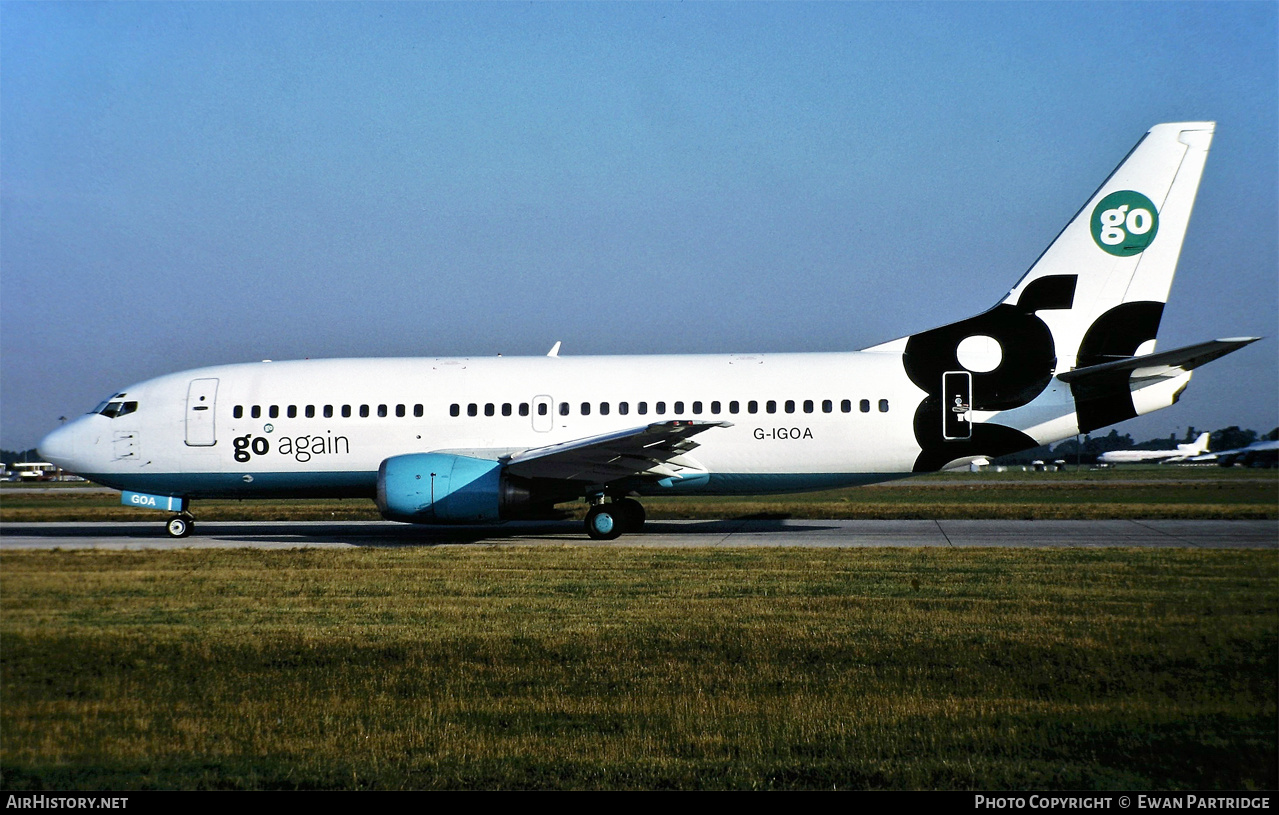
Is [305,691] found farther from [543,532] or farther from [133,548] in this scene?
[543,532]

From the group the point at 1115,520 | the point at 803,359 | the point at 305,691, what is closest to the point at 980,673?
the point at 305,691

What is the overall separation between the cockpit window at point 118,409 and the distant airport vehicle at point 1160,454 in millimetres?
95154

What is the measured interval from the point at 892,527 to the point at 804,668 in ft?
48.0

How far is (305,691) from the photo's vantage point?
7664mm

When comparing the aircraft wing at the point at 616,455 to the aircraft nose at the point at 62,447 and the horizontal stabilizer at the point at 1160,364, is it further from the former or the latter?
the aircraft nose at the point at 62,447

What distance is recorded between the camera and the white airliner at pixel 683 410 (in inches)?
787

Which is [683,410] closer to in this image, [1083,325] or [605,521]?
[605,521]

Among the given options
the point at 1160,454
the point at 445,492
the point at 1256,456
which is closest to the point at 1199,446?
the point at 1160,454

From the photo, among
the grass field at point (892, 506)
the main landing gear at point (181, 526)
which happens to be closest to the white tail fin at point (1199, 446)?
the grass field at point (892, 506)

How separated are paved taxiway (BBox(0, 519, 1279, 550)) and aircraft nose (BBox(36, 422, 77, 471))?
159 cm

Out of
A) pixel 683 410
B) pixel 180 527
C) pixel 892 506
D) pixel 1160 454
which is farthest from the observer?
pixel 1160 454

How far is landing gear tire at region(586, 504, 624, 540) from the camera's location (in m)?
20.5

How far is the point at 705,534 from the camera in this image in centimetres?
2116

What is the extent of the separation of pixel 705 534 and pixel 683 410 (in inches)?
101
